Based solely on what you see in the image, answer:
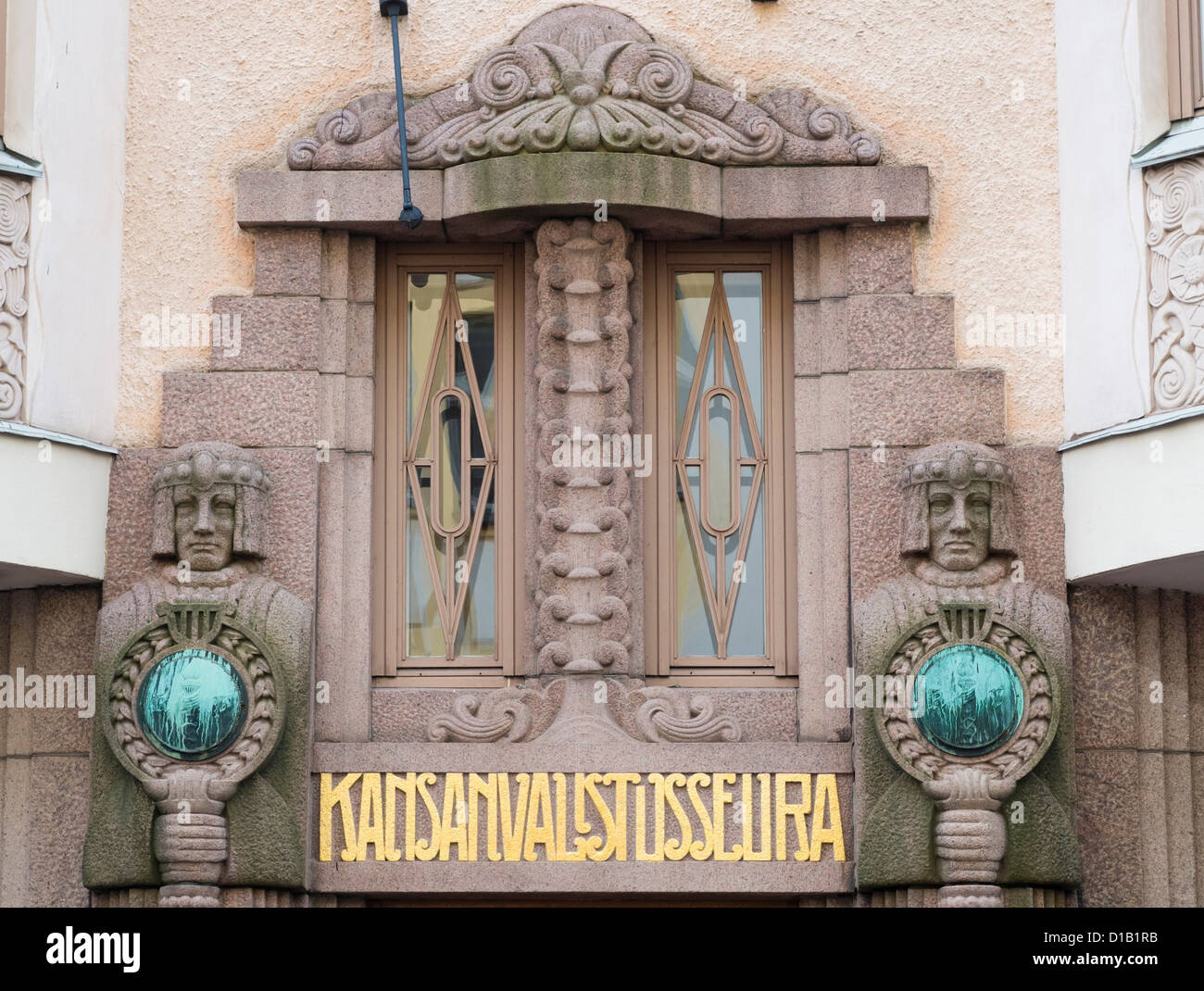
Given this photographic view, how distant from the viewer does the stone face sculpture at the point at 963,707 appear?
13.7 metres

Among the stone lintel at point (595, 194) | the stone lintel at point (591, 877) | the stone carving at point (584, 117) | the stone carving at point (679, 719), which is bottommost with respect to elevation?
the stone lintel at point (591, 877)

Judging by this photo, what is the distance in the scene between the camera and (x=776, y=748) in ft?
46.5

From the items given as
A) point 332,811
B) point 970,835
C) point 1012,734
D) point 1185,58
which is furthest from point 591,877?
point 1185,58

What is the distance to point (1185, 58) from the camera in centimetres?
1432

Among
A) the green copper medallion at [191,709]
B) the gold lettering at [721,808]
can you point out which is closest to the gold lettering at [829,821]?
the gold lettering at [721,808]

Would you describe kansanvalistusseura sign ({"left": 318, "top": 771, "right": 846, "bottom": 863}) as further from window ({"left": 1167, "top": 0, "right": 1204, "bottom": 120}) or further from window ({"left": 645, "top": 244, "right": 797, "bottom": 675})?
window ({"left": 1167, "top": 0, "right": 1204, "bottom": 120})

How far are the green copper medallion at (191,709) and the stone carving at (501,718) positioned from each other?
1.09m

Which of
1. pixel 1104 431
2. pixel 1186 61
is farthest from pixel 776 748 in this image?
pixel 1186 61

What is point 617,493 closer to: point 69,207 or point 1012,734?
point 1012,734

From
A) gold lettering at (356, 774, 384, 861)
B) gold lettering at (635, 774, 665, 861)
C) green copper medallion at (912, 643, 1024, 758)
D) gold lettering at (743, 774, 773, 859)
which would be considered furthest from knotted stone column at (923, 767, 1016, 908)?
gold lettering at (356, 774, 384, 861)

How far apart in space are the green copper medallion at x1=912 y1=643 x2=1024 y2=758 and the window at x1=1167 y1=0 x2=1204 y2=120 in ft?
10.1

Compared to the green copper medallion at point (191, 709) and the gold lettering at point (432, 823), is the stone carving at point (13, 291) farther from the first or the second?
the gold lettering at point (432, 823)

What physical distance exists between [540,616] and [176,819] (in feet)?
7.22
